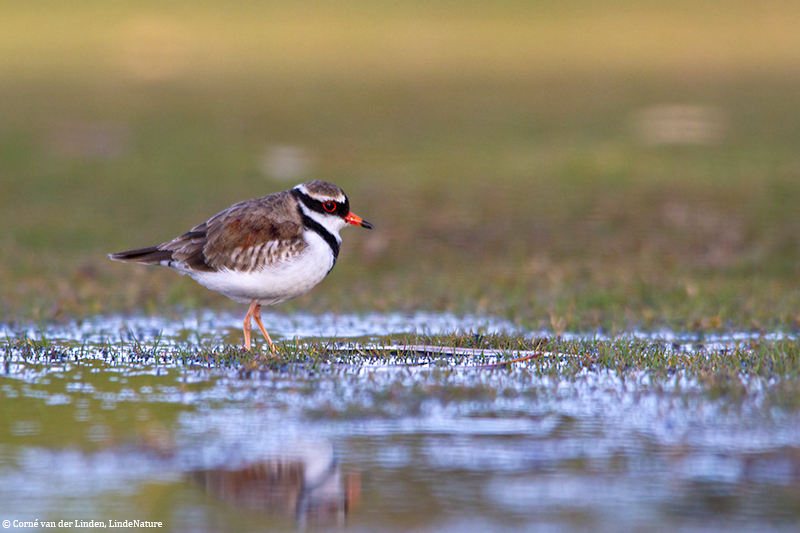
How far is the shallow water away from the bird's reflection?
1 centimetres

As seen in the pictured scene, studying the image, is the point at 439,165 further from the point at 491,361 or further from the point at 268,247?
the point at 491,361

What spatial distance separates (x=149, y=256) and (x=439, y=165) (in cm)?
1215

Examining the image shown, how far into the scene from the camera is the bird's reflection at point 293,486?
543 cm

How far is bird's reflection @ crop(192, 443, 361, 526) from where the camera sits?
17.8 ft

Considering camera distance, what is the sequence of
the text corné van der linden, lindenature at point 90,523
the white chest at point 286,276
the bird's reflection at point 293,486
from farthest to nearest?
1. the white chest at point 286,276
2. the bird's reflection at point 293,486
3. the text corné van der linden, lindenature at point 90,523

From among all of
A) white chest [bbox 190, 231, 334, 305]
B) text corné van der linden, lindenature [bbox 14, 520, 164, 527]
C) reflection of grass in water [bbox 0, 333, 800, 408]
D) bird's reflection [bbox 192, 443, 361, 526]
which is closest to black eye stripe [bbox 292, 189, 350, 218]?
white chest [bbox 190, 231, 334, 305]

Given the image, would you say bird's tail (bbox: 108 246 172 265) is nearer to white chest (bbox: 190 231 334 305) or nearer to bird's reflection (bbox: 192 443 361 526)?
white chest (bbox: 190 231 334 305)

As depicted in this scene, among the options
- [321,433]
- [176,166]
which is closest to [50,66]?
[176,166]

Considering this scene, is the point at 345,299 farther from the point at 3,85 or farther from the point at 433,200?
the point at 3,85

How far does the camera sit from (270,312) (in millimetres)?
11602

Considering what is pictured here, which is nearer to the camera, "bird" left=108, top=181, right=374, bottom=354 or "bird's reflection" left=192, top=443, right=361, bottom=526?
"bird's reflection" left=192, top=443, right=361, bottom=526

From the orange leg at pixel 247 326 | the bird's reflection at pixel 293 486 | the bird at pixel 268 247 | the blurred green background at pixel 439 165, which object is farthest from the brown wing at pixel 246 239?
the bird's reflection at pixel 293 486

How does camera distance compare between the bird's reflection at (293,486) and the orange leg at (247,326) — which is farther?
the orange leg at (247,326)

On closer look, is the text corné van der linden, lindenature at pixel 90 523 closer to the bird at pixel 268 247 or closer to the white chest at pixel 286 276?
the bird at pixel 268 247
